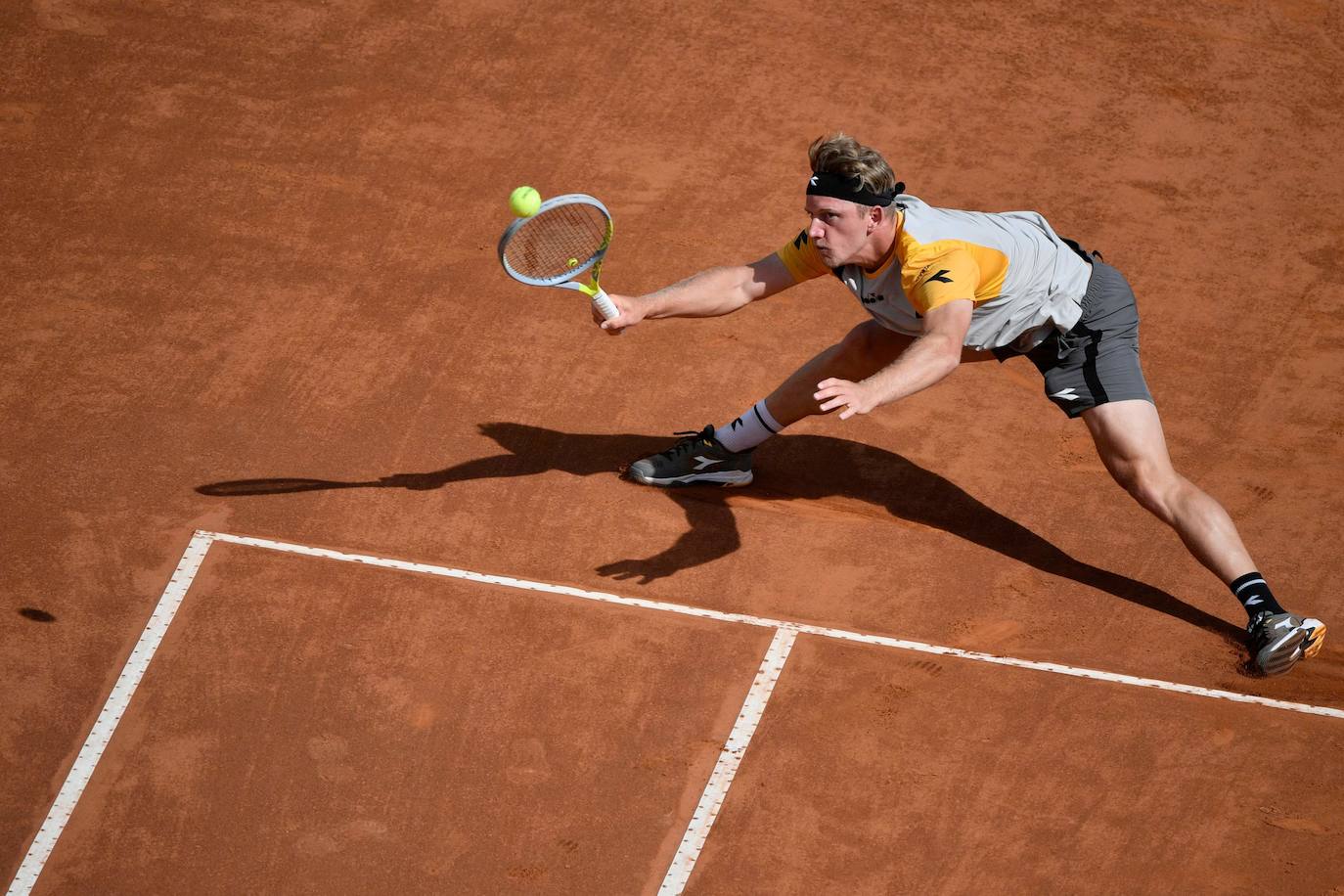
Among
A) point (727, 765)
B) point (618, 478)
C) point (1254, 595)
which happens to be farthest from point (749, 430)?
point (1254, 595)

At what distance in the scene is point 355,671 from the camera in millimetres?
5906

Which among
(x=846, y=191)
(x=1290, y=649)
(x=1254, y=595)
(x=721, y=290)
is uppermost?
(x=846, y=191)

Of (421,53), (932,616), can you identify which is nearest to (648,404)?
(932,616)

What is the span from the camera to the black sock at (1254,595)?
585cm

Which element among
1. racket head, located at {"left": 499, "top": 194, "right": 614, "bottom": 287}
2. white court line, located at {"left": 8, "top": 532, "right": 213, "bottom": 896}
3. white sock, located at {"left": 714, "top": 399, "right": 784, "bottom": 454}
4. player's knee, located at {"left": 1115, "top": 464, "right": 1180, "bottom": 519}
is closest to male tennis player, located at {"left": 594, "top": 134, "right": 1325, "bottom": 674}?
player's knee, located at {"left": 1115, "top": 464, "right": 1180, "bottom": 519}

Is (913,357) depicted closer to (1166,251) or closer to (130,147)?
(1166,251)

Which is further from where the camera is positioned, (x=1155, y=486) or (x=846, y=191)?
(x=1155, y=486)

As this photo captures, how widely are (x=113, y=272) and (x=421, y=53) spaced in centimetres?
264

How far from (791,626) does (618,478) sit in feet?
3.91

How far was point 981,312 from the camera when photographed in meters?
5.91

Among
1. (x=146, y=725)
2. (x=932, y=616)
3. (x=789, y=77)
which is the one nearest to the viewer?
(x=146, y=725)

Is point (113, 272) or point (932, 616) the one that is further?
point (113, 272)

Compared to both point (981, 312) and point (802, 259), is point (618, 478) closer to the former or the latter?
point (802, 259)

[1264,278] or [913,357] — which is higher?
[913,357]
